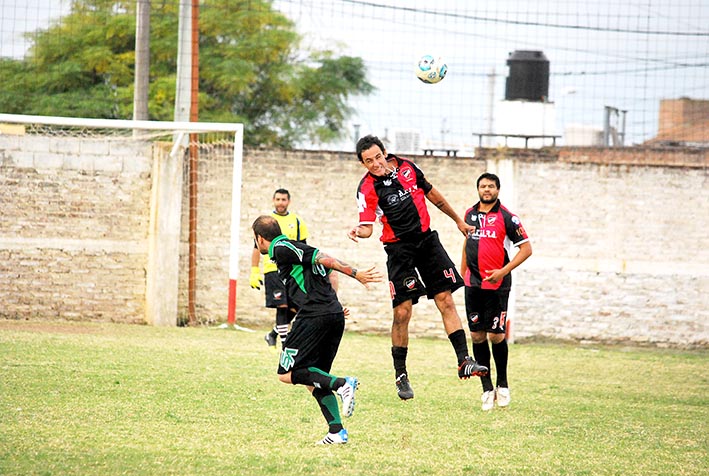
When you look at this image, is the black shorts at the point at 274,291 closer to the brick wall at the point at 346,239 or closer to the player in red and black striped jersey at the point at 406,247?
the brick wall at the point at 346,239

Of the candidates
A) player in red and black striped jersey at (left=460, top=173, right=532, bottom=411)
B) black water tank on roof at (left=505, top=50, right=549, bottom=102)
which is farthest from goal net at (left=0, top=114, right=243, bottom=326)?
black water tank on roof at (left=505, top=50, right=549, bottom=102)

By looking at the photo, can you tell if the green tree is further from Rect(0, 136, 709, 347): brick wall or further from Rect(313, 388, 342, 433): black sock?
Rect(313, 388, 342, 433): black sock

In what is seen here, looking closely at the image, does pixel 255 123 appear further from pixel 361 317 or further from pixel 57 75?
pixel 361 317

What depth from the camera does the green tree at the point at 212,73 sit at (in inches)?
1016

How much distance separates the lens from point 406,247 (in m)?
9.27

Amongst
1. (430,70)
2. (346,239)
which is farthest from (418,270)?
(346,239)

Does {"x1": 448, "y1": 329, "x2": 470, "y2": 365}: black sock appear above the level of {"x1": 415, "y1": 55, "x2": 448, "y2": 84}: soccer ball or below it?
below

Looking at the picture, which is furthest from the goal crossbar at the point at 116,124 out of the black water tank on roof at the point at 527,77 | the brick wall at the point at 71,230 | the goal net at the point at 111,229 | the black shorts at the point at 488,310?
the black water tank on roof at the point at 527,77

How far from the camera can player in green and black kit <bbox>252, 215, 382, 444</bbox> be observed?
24.6 feet

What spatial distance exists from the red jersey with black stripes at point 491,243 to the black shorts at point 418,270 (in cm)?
84

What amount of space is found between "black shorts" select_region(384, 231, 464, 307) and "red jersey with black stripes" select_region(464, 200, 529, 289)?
0.84 metres

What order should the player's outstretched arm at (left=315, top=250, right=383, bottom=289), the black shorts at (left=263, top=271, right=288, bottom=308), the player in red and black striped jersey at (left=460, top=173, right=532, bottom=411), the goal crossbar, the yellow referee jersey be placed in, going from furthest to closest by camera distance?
the goal crossbar < the yellow referee jersey < the black shorts at (left=263, top=271, right=288, bottom=308) < the player in red and black striped jersey at (left=460, top=173, right=532, bottom=411) < the player's outstretched arm at (left=315, top=250, right=383, bottom=289)

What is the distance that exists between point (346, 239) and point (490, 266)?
770 cm

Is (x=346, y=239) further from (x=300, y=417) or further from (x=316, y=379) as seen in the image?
(x=316, y=379)
